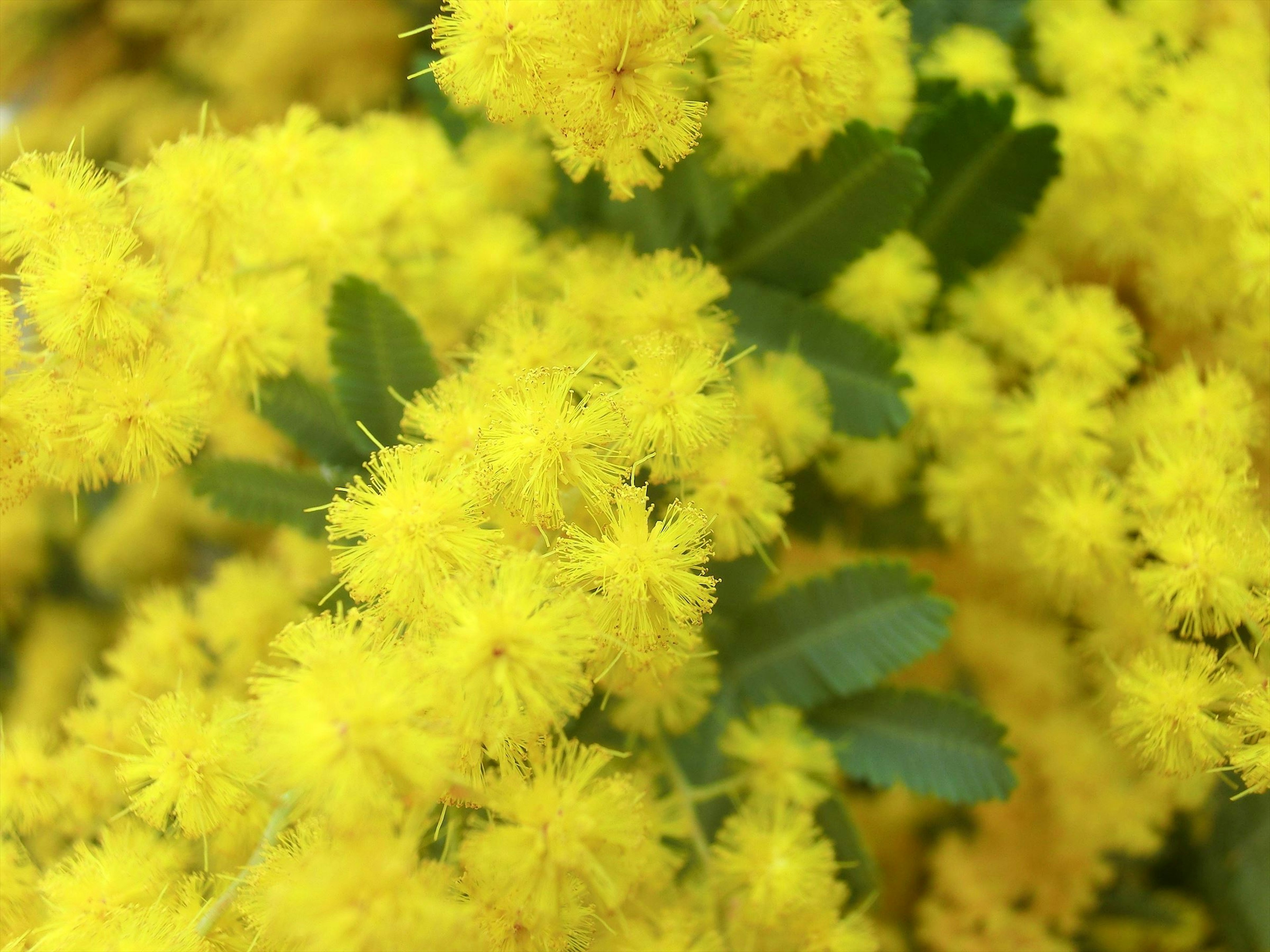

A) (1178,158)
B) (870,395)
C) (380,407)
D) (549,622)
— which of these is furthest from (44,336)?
(1178,158)

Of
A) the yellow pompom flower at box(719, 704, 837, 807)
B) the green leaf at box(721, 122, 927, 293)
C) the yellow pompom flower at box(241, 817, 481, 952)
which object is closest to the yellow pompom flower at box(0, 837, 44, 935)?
the yellow pompom flower at box(241, 817, 481, 952)

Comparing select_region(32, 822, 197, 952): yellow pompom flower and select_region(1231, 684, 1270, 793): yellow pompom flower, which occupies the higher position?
select_region(1231, 684, 1270, 793): yellow pompom flower

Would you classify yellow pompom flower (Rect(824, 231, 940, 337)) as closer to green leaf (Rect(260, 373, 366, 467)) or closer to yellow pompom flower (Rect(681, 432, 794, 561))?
yellow pompom flower (Rect(681, 432, 794, 561))

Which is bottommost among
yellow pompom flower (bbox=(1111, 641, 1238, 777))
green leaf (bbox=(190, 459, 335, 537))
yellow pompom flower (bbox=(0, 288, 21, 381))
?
green leaf (bbox=(190, 459, 335, 537))

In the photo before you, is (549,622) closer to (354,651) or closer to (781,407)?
(354,651)

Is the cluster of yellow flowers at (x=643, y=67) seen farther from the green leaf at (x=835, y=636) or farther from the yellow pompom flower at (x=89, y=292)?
the green leaf at (x=835, y=636)

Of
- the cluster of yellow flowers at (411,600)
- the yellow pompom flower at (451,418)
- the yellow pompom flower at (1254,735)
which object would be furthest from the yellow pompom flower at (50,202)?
the yellow pompom flower at (1254,735)
